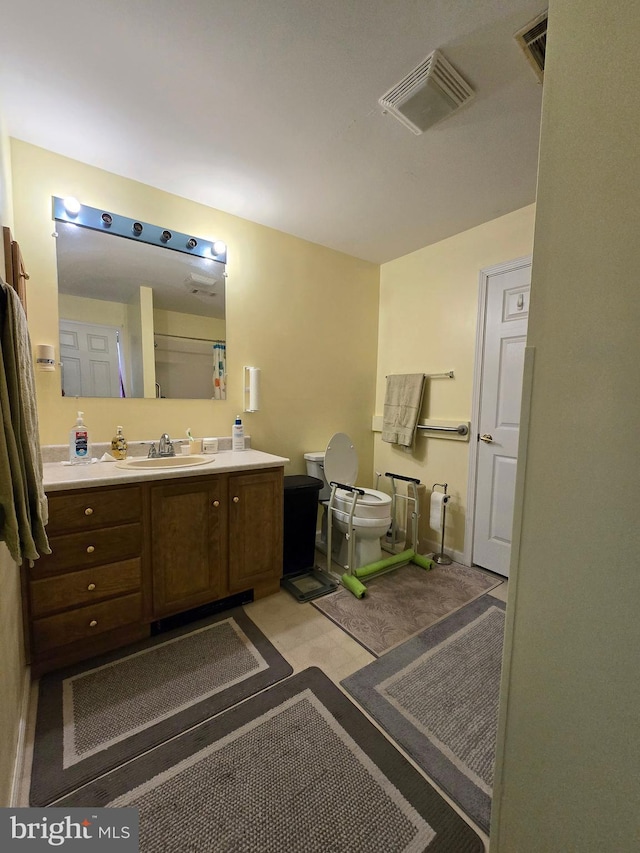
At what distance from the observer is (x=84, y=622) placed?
4.93 ft

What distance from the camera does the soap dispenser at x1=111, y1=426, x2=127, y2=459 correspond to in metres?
1.93

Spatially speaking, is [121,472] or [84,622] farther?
[121,472]

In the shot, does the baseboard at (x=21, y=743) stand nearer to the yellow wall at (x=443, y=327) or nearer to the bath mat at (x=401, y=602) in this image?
the bath mat at (x=401, y=602)

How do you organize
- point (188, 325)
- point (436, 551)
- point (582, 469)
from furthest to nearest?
1. point (436, 551)
2. point (188, 325)
3. point (582, 469)

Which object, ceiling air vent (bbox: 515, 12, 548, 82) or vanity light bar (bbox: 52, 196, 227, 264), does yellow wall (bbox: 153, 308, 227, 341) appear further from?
ceiling air vent (bbox: 515, 12, 548, 82)

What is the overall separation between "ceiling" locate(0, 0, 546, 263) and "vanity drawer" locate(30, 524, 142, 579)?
6.17ft

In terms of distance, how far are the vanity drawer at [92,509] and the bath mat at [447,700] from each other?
1.25 meters

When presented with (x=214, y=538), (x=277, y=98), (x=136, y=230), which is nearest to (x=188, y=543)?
(x=214, y=538)

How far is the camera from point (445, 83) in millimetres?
1338

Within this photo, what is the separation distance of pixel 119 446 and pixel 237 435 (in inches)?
27.9

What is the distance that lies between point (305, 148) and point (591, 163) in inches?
60.6

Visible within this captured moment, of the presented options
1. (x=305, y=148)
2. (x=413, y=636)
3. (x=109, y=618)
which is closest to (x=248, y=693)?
(x=109, y=618)

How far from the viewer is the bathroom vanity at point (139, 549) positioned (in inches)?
56.5

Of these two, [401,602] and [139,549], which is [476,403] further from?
[139,549]
